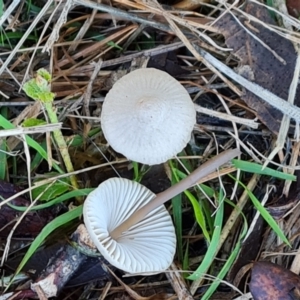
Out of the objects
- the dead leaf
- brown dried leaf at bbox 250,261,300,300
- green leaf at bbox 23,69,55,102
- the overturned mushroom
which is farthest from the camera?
the dead leaf

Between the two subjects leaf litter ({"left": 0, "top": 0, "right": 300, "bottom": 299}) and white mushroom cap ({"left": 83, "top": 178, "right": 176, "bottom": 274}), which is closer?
white mushroom cap ({"left": 83, "top": 178, "right": 176, "bottom": 274})

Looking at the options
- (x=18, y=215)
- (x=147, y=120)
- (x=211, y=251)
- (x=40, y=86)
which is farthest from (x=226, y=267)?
(x=40, y=86)

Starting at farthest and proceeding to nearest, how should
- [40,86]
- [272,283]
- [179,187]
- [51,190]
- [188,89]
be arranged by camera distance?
[188,89]
[51,190]
[272,283]
[179,187]
[40,86]

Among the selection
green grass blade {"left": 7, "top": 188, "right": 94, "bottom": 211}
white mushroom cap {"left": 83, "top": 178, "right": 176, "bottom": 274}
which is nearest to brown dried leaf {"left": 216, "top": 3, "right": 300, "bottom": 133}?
A: white mushroom cap {"left": 83, "top": 178, "right": 176, "bottom": 274}

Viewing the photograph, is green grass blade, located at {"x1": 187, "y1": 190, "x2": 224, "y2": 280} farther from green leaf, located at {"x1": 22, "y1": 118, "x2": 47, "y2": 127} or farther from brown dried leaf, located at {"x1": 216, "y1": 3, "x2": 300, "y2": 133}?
green leaf, located at {"x1": 22, "y1": 118, "x2": 47, "y2": 127}

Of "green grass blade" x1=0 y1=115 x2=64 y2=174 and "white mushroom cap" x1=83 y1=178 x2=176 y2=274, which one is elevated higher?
"green grass blade" x1=0 y1=115 x2=64 y2=174

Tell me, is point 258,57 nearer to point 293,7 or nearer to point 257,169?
point 293,7
